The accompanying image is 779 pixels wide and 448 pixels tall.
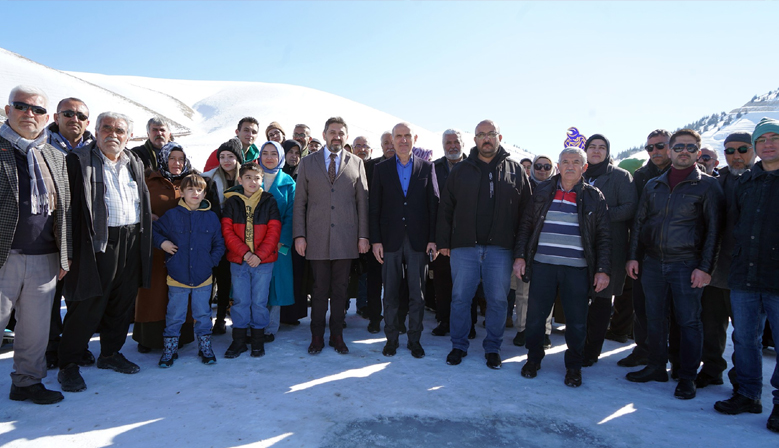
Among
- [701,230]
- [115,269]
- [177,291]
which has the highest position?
[701,230]

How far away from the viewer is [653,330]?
388 cm

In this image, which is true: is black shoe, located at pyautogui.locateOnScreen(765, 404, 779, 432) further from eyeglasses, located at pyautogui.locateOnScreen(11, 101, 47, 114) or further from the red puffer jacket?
eyeglasses, located at pyautogui.locateOnScreen(11, 101, 47, 114)

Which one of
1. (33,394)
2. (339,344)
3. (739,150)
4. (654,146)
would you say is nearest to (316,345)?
(339,344)

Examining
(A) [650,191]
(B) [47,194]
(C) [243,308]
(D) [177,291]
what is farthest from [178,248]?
(A) [650,191]

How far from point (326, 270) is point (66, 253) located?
2178 millimetres

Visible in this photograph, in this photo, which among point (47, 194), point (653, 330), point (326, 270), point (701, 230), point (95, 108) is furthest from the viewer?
point (95, 108)

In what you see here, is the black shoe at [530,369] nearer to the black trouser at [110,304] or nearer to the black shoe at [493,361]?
the black shoe at [493,361]

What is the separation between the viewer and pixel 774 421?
9.91ft

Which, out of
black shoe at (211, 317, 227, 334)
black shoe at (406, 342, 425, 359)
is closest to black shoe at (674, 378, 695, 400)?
black shoe at (406, 342, 425, 359)

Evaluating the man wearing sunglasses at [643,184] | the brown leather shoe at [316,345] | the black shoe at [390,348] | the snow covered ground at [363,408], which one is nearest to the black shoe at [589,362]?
the snow covered ground at [363,408]

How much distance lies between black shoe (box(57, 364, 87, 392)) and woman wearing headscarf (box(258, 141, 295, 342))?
1669 mm

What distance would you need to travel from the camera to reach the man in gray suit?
442 cm

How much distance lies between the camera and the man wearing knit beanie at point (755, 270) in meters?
3.15

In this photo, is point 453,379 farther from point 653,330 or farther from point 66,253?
point 66,253
